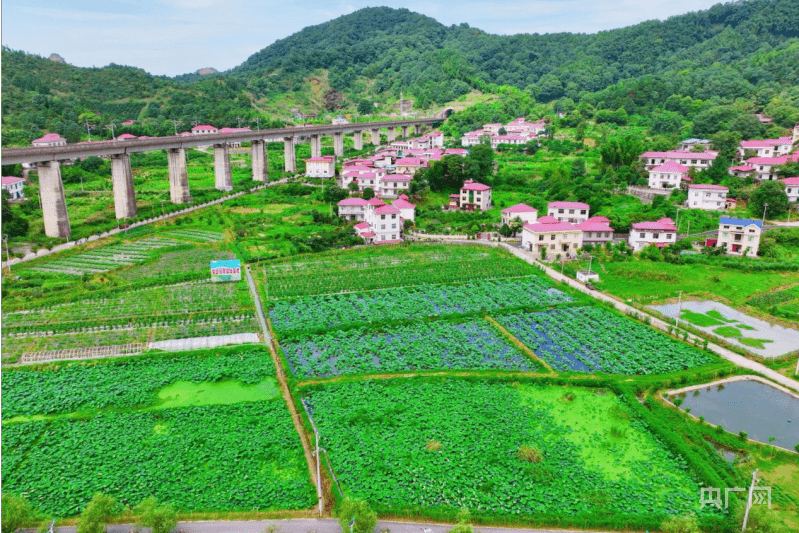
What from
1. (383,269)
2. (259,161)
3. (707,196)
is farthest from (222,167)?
(707,196)

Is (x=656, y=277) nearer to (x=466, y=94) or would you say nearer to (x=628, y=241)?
(x=628, y=241)

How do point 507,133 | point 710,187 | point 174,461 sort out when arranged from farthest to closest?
point 507,133, point 710,187, point 174,461

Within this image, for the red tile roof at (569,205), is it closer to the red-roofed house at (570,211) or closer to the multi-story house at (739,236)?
the red-roofed house at (570,211)

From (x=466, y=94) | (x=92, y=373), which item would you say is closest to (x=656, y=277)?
(x=92, y=373)

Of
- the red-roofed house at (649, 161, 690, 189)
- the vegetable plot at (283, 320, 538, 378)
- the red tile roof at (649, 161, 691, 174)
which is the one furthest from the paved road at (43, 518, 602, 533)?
the red tile roof at (649, 161, 691, 174)

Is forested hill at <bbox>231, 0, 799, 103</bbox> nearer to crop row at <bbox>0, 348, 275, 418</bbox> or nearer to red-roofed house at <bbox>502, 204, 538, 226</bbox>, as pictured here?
red-roofed house at <bbox>502, 204, 538, 226</bbox>

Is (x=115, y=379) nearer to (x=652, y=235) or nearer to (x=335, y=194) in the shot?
(x=335, y=194)
